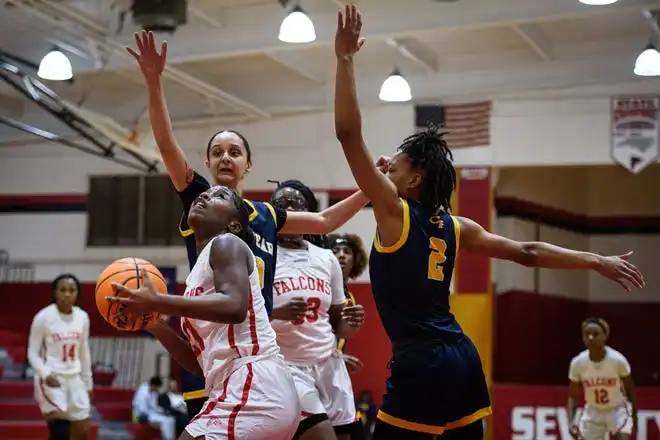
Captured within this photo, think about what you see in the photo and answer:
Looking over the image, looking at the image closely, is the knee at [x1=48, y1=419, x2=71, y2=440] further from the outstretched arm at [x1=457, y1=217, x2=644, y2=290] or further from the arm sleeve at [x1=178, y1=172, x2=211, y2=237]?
the outstretched arm at [x1=457, y1=217, x2=644, y2=290]

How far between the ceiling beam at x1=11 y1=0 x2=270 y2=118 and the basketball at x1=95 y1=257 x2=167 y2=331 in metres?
8.92

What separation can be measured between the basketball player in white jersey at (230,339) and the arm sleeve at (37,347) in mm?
6497

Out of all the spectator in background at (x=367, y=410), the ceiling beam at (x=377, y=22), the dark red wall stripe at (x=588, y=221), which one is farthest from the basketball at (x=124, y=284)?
the dark red wall stripe at (x=588, y=221)

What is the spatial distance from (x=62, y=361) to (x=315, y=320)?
197 inches

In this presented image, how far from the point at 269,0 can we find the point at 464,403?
10.1m

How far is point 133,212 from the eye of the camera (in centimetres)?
1841

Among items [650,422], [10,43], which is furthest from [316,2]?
[650,422]

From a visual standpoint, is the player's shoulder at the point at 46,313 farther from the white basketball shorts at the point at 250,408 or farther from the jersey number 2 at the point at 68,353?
the white basketball shorts at the point at 250,408

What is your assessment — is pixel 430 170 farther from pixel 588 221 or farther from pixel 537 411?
pixel 588 221

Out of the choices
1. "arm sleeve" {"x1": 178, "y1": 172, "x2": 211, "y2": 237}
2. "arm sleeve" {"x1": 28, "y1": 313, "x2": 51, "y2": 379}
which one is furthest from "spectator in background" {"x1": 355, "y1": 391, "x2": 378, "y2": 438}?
"arm sleeve" {"x1": 178, "y1": 172, "x2": 211, "y2": 237}

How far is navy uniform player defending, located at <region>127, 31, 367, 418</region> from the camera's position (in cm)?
498

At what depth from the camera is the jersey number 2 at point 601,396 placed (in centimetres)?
1111

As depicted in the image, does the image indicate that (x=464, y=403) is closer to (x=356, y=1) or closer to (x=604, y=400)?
(x=604, y=400)

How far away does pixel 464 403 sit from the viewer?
181 inches
